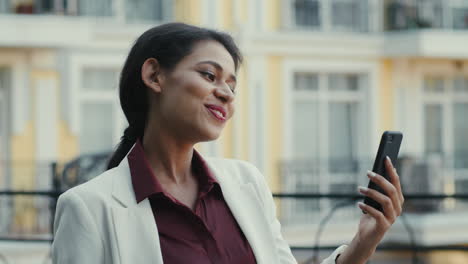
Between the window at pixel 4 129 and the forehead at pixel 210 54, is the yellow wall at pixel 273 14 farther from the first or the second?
the forehead at pixel 210 54

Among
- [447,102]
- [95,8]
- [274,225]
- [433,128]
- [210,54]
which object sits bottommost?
[433,128]

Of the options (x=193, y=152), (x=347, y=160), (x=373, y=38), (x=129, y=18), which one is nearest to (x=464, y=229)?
(x=347, y=160)

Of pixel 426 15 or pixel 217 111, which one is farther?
pixel 426 15

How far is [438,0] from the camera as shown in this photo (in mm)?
21719

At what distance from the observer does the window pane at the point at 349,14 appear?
21203 mm

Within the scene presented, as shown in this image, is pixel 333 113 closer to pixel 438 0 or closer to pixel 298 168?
pixel 298 168

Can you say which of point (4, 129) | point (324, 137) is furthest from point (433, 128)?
point (4, 129)

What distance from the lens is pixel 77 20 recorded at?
695 inches

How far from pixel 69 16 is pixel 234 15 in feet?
12.3

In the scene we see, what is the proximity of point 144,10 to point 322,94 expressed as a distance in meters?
4.32

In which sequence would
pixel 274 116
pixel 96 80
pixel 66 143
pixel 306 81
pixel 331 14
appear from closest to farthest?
pixel 66 143, pixel 96 80, pixel 274 116, pixel 306 81, pixel 331 14

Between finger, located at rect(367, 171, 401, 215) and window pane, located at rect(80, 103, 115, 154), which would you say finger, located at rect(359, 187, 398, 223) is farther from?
window pane, located at rect(80, 103, 115, 154)

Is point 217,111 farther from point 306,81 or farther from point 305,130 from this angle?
point 305,130

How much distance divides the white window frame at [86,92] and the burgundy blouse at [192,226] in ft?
52.0
